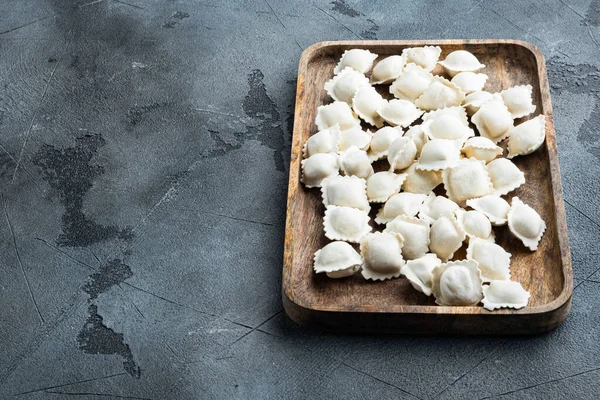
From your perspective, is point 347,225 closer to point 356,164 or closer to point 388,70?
point 356,164

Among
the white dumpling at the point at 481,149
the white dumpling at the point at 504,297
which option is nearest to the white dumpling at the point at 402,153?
the white dumpling at the point at 481,149

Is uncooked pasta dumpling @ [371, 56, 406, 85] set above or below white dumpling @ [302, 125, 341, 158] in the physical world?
above

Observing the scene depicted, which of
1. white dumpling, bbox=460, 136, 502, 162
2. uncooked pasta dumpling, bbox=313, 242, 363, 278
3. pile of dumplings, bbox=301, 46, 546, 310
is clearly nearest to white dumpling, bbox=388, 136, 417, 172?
pile of dumplings, bbox=301, 46, 546, 310

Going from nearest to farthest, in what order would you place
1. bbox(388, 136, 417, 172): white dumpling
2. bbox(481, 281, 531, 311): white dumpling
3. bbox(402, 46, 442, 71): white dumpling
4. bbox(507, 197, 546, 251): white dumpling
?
bbox(481, 281, 531, 311): white dumpling → bbox(507, 197, 546, 251): white dumpling → bbox(388, 136, 417, 172): white dumpling → bbox(402, 46, 442, 71): white dumpling

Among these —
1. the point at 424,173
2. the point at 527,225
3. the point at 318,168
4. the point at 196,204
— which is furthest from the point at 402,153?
the point at 196,204

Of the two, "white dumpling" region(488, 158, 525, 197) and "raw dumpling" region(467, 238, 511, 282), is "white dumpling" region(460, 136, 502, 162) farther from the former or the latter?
"raw dumpling" region(467, 238, 511, 282)

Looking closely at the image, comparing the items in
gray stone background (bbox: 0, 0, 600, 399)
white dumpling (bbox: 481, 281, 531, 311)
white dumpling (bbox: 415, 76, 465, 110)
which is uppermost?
white dumpling (bbox: 415, 76, 465, 110)

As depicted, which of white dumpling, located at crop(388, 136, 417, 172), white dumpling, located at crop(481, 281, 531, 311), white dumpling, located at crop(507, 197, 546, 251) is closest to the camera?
white dumpling, located at crop(481, 281, 531, 311)
